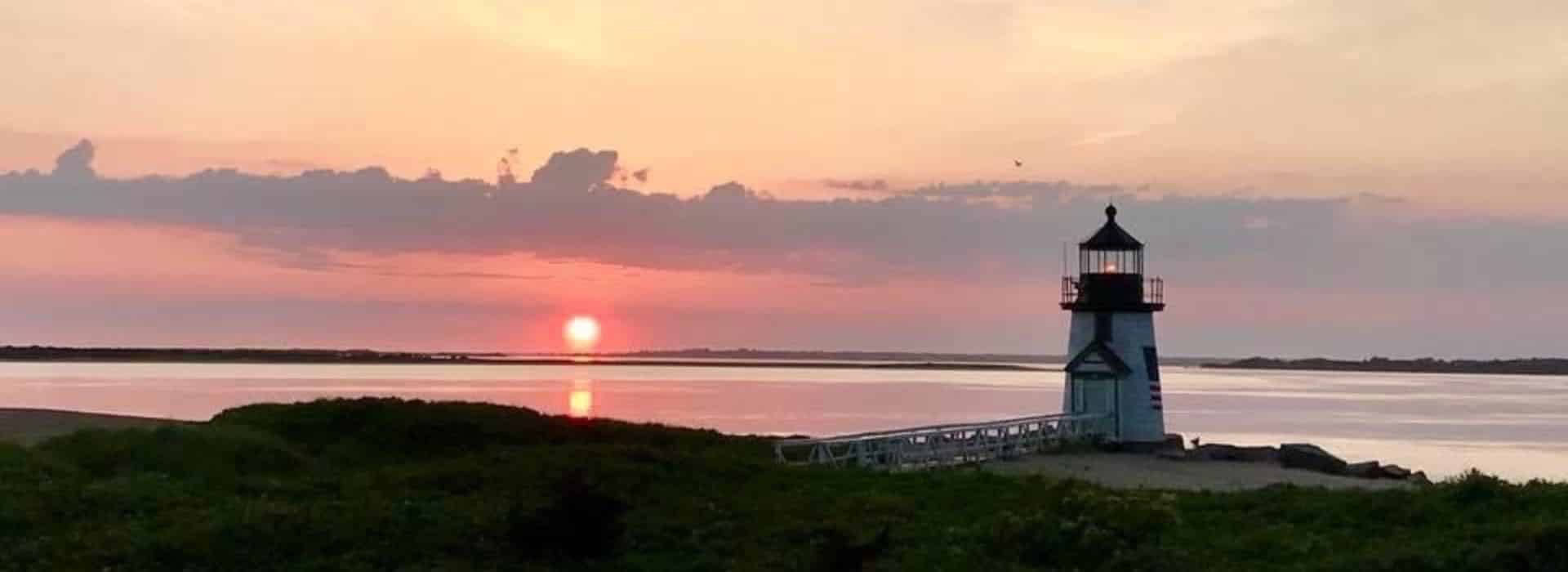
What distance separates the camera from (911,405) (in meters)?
85.1

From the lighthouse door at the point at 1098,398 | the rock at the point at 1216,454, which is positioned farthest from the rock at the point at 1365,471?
the lighthouse door at the point at 1098,398

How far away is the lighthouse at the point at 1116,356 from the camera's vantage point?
3303 centimetres

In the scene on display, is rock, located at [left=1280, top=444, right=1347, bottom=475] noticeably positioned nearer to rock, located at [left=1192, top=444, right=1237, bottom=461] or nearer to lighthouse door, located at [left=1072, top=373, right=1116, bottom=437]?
rock, located at [left=1192, top=444, right=1237, bottom=461]

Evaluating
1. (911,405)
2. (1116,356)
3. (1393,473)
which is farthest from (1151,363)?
(911,405)

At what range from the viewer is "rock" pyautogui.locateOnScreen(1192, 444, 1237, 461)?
3250 centimetres

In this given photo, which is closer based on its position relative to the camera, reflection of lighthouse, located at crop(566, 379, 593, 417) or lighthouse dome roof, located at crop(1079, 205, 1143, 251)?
lighthouse dome roof, located at crop(1079, 205, 1143, 251)

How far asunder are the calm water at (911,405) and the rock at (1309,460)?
36.7 ft

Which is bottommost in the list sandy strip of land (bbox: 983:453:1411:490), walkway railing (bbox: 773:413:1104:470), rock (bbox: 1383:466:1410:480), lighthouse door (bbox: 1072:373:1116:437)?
rock (bbox: 1383:466:1410:480)

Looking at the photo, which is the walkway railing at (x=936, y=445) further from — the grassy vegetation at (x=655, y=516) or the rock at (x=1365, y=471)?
the rock at (x=1365, y=471)

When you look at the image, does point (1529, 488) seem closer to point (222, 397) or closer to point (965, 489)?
point (965, 489)

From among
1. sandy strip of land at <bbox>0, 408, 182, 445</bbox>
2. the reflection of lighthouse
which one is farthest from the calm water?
sandy strip of land at <bbox>0, 408, 182, 445</bbox>

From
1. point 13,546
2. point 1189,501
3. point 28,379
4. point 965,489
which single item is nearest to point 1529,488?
point 1189,501

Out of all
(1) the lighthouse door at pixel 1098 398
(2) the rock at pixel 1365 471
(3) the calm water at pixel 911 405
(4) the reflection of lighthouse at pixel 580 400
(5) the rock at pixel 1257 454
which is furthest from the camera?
(4) the reflection of lighthouse at pixel 580 400

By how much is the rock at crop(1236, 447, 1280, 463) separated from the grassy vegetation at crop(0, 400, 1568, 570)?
1403cm
